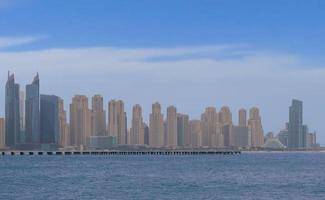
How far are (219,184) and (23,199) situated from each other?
80.8 ft

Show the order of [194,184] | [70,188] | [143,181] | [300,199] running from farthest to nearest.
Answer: [143,181] → [194,184] → [70,188] → [300,199]

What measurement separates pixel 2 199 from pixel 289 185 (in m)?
31.6

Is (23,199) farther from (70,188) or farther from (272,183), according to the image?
(272,183)

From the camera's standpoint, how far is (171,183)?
3204 inches

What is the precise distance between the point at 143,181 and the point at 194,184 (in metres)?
8.27

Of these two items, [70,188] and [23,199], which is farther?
[70,188]

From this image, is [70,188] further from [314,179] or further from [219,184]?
[314,179]

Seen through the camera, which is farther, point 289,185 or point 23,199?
point 289,185

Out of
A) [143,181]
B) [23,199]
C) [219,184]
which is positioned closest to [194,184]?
[219,184]

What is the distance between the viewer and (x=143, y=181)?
8506 centimetres

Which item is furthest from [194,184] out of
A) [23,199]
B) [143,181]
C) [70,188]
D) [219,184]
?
[23,199]

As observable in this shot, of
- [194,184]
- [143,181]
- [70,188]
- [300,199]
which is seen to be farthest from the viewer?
[143,181]

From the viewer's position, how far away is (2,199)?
64.1m

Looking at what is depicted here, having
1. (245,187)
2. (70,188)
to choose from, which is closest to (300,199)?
(245,187)
